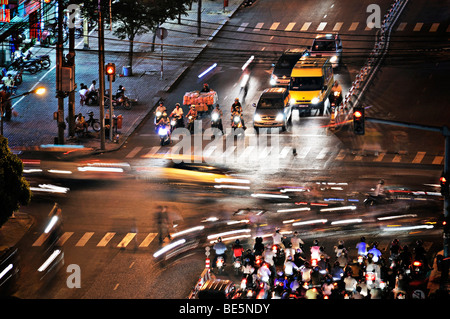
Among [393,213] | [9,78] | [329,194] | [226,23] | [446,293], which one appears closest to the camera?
[446,293]

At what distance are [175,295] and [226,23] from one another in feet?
141

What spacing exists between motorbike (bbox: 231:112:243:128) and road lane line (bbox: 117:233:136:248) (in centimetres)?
1667

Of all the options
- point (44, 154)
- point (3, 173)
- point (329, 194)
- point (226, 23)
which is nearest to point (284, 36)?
point (226, 23)

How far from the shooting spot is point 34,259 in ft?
84.6

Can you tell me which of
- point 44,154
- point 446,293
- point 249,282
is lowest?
point 44,154

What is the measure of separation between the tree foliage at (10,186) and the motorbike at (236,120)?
56.7ft

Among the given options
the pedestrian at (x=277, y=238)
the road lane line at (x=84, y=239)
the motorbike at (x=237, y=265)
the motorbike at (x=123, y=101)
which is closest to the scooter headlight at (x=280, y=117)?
the motorbike at (x=123, y=101)

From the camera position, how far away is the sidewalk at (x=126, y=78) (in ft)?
145

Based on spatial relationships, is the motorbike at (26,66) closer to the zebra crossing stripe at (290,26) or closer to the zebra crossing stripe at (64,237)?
the zebra crossing stripe at (290,26)

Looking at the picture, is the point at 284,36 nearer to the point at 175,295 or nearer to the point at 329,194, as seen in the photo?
the point at 329,194

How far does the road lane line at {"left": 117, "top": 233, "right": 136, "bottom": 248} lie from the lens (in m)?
27.0

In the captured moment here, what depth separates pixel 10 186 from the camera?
2748 centimetres

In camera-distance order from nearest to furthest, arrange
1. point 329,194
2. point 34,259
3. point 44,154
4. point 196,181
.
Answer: point 34,259 < point 329,194 < point 196,181 < point 44,154

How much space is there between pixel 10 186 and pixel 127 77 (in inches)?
1070
